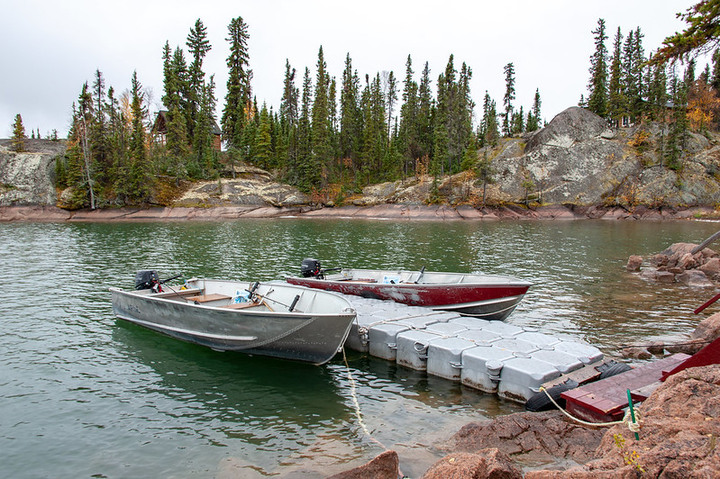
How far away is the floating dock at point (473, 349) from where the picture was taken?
9.00m

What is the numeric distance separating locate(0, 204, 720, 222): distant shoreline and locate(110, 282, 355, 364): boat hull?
57.8 m

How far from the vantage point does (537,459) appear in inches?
256

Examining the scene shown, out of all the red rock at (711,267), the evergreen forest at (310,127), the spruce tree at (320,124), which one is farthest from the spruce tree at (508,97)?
the red rock at (711,267)

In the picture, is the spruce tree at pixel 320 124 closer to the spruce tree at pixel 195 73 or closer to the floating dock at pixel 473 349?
the spruce tree at pixel 195 73

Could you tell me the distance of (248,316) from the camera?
Result: 10961 millimetres

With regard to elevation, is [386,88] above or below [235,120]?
above

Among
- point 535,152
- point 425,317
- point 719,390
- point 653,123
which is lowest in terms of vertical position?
point 425,317

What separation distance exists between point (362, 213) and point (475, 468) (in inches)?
2884

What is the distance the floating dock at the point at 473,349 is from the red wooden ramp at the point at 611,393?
0.87 m

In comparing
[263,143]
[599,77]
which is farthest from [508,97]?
[263,143]

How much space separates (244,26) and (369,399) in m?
97.2

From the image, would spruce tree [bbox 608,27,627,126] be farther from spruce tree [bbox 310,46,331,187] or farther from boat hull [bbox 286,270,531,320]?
boat hull [bbox 286,270,531,320]

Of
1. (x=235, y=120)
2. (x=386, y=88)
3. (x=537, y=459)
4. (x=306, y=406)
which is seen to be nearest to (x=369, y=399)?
(x=306, y=406)

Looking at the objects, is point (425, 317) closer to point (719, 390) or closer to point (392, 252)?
point (719, 390)
